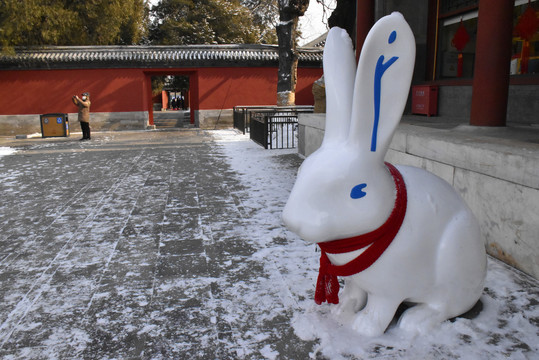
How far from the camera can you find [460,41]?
925cm

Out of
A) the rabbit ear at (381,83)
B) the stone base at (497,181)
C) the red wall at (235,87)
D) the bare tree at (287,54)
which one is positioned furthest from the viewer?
the red wall at (235,87)

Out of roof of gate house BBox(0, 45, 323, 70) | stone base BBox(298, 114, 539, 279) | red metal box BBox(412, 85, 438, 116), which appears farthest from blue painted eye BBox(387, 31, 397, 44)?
roof of gate house BBox(0, 45, 323, 70)

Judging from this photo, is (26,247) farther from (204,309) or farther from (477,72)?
(477,72)

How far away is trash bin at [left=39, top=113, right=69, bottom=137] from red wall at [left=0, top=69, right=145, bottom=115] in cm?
281

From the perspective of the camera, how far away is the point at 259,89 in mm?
19391

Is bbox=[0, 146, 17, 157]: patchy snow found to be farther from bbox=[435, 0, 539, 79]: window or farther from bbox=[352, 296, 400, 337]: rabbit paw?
bbox=[352, 296, 400, 337]: rabbit paw

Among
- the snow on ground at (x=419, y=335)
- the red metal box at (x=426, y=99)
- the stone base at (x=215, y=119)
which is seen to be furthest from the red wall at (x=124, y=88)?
the snow on ground at (x=419, y=335)

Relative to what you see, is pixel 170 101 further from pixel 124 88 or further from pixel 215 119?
pixel 215 119

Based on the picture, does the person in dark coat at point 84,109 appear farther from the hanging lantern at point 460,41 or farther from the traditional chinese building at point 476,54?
the hanging lantern at point 460,41

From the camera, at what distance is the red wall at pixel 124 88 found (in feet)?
57.5

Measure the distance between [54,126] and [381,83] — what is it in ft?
50.7

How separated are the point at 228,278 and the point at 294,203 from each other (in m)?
1.51

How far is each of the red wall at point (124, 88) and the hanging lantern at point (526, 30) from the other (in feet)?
40.9

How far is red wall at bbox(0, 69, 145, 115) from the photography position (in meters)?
17.5
